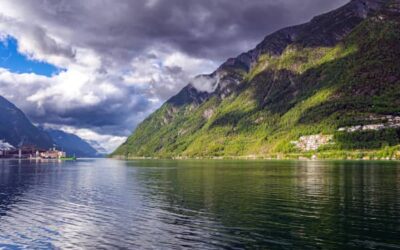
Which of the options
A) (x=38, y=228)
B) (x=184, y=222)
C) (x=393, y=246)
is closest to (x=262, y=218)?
(x=184, y=222)

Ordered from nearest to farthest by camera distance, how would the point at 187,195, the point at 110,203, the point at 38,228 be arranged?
the point at 38,228, the point at 110,203, the point at 187,195

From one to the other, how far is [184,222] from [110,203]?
79.2 feet

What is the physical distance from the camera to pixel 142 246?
132 ft

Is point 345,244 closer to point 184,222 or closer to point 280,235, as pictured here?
point 280,235

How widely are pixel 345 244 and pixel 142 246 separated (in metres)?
19.4

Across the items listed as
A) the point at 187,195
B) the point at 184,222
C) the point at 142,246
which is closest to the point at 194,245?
the point at 142,246

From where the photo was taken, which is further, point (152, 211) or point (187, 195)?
point (187, 195)

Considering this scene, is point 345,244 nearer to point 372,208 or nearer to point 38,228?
point 372,208

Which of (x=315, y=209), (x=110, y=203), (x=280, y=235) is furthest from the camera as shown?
(x=110, y=203)

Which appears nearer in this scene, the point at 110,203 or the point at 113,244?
the point at 113,244

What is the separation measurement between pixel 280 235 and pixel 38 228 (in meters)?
28.1

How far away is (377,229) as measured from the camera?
1837 inches

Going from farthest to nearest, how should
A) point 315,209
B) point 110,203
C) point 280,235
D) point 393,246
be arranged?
point 110,203
point 315,209
point 280,235
point 393,246

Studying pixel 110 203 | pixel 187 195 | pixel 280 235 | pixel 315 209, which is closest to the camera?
pixel 280 235
